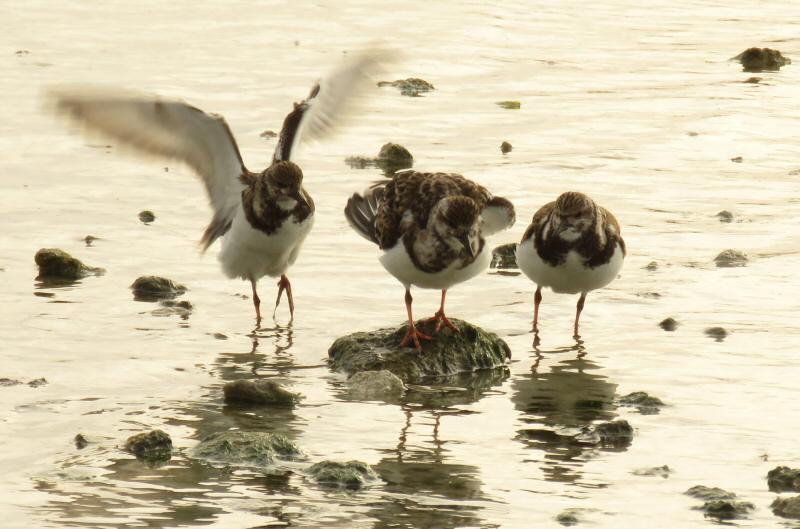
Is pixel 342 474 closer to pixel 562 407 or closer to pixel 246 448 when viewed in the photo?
pixel 246 448

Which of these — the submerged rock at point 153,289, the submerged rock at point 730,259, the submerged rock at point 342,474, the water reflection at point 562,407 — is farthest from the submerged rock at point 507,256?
the submerged rock at point 342,474

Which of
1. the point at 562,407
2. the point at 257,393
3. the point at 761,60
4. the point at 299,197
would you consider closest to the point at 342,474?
the point at 257,393

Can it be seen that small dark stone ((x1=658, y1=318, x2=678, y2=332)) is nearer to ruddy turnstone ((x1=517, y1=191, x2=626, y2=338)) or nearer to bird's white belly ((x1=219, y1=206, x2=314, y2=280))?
ruddy turnstone ((x1=517, y1=191, x2=626, y2=338))

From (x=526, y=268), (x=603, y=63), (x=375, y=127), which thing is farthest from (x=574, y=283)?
(x=603, y=63)

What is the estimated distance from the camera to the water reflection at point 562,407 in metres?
7.65

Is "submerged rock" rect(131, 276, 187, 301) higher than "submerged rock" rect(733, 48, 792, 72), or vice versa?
"submerged rock" rect(733, 48, 792, 72)

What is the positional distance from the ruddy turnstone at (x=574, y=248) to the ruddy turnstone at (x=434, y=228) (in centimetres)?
33

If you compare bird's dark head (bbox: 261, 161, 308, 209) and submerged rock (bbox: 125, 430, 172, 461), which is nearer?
submerged rock (bbox: 125, 430, 172, 461)

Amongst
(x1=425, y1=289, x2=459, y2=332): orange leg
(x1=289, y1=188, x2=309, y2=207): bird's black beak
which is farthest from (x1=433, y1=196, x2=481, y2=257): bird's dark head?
(x1=289, y1=188, x2=309, y2=207): bird's black beak

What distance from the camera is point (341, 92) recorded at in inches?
456

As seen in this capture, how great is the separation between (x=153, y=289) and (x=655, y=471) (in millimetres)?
4390

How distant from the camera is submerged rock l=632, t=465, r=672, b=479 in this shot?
741 cm

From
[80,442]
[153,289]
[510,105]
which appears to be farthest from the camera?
[510,105]

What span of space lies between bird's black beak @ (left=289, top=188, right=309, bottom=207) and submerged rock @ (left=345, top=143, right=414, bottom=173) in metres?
A: 3.53
